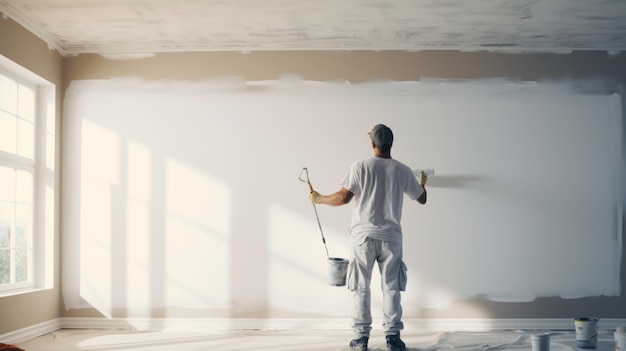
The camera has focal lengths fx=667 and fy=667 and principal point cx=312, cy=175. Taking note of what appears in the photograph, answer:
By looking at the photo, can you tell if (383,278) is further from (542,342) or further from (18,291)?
(18,291)

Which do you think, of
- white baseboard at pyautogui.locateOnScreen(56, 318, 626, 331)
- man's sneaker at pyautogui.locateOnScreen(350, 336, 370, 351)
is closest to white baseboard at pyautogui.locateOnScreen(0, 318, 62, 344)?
white baseboard at pyautogui.locateOnScreen(56, 318, 626, 331)

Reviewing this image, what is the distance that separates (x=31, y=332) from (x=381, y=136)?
9.66ft

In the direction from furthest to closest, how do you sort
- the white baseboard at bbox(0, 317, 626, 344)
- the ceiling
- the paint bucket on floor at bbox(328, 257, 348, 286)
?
1. the white baseboard at bbox(0, 317, 626, 344)
2. the ceiling
3. the paint bucket on floor at bbox(328, 257, 348, 286)

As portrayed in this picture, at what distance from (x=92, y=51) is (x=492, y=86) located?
3318 mm

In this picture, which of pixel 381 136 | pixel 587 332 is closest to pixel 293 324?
pixel 381 136

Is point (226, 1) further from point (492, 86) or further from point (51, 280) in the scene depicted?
point (51, 280)

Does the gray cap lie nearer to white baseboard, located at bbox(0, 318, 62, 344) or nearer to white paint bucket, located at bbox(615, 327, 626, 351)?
white paint bucket, located at bbox(615, 327, 626, 351)

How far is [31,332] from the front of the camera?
4902 millimetres

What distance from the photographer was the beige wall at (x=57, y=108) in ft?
15.0

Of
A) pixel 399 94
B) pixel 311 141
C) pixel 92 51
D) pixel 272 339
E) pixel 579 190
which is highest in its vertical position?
pixel 92 51

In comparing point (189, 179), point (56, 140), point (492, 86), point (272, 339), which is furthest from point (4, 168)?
point (492, 86)

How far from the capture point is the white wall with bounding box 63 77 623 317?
17.6ft

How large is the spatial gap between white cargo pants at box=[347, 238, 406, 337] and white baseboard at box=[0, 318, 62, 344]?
Answer: 2387 mm

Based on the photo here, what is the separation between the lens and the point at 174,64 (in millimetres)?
5527
